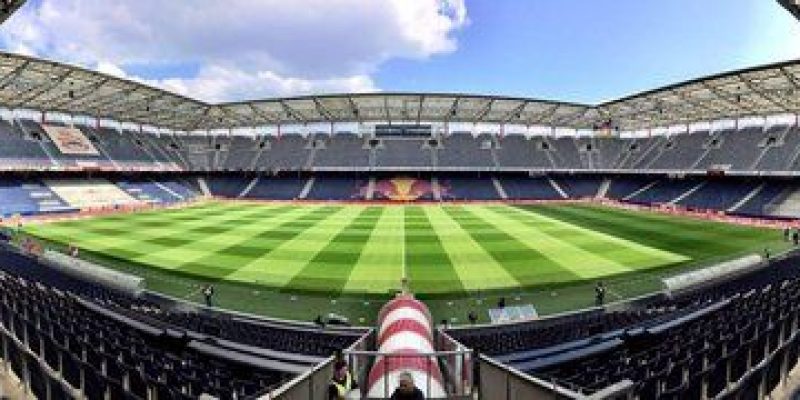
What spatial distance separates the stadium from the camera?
27.2ft

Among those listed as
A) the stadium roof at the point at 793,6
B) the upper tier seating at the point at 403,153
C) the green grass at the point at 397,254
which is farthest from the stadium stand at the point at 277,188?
the stadium roof at the point at 793,6

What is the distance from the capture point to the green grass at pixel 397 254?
19625 millimetres

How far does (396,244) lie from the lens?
102ft

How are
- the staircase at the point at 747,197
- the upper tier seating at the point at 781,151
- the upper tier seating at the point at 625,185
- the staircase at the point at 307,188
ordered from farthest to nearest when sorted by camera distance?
the staircase at the point at 307,188
the upper tier seating at the point at 625,185
the upper tier seating at the point at 781,151
the staircase at the point at 747,197

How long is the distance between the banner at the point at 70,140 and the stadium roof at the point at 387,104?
2995 millimetres

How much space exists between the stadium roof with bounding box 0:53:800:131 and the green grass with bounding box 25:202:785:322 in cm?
1271

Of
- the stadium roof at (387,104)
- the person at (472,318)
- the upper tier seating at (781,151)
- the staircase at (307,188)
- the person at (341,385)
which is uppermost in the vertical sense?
the stadium roof at (387,104)

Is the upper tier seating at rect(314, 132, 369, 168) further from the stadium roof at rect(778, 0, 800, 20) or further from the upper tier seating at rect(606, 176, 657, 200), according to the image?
the stadium roof at rect(778, 0, 800, 20)

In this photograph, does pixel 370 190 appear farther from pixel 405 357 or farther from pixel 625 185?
pixel 405 357

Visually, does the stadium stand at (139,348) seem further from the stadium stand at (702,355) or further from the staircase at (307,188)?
the staircase at (307,188)

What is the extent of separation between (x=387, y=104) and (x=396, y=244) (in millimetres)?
32100

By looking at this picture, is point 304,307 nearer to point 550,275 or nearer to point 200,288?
point 200,288

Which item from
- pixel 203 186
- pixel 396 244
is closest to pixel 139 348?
pixel 396 244

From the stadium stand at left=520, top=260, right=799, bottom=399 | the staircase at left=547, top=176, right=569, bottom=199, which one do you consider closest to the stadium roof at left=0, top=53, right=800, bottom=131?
the staircase at left=547, top=176, right=569, bottom=199
